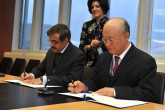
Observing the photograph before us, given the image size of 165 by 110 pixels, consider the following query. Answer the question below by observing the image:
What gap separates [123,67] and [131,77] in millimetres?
108

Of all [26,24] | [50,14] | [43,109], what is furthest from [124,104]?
[26,24]

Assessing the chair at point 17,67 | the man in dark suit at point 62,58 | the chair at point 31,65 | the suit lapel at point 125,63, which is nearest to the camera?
the suit lapel at point 125,63

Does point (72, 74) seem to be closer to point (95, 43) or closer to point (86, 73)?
point (86, 73)

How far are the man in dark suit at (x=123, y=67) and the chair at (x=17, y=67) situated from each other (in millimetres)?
3856

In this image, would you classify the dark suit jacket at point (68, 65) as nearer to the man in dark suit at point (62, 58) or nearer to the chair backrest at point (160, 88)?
the man in dark suit at point (62, 58)

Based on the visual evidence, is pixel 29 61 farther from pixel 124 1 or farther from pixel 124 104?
pixel 124 104

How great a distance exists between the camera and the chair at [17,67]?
18.4 ft

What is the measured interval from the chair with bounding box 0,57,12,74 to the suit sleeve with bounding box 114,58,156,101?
16.1ft

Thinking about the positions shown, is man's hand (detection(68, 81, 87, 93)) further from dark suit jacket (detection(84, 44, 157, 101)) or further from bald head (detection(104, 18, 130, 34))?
bald head (detection(104, 18, 130, 34))

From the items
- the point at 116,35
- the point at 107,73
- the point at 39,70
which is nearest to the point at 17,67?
the point at 39,70

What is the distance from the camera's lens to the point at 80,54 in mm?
2746

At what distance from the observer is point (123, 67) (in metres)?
1.90

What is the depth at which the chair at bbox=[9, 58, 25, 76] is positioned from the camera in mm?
5594

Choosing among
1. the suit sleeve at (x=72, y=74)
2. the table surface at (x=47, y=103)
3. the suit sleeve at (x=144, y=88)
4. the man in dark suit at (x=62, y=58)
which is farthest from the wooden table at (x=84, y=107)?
the man in dark suit at (x=62, y=58)
